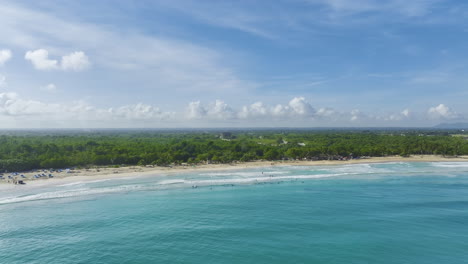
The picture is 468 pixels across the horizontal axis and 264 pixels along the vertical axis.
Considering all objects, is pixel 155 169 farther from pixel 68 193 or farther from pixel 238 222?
pixel 238 222

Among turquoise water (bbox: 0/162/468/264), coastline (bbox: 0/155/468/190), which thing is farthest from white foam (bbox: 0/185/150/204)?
coastline (bbox: 0/155/468/190)

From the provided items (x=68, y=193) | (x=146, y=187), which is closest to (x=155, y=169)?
(x=146, y=187)

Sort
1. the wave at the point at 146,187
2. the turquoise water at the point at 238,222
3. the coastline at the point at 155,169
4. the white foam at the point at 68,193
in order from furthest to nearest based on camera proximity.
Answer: the coastline at the point at 155,169 < the wave at the point at 146,187 < the white foam at the point at 68,193 < the turquoise water at the point at 238,222

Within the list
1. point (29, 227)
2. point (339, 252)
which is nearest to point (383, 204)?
point (339, 252)

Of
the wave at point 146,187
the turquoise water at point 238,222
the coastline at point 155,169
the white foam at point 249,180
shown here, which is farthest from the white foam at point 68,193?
the white foam at point 249,180

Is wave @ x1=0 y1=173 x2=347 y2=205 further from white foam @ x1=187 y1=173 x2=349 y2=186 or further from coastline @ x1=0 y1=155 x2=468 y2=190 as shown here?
coastline @ x1=0 y1=155 x2=468 y2=190

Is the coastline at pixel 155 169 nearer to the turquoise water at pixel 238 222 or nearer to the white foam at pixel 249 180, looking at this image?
the turquoise water at pixel 238 222
